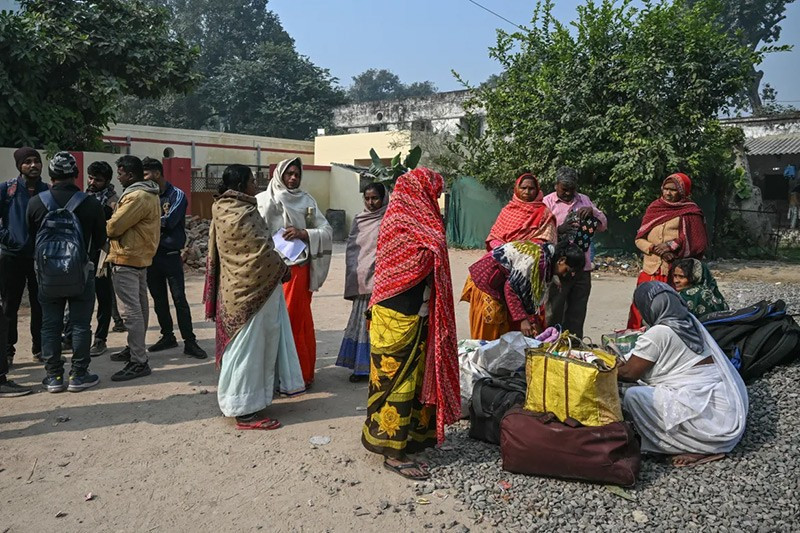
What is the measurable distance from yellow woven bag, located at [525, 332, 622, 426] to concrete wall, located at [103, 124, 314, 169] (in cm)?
1917

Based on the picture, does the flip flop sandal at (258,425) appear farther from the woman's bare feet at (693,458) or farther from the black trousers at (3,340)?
the woman's bare feet at (693,458)

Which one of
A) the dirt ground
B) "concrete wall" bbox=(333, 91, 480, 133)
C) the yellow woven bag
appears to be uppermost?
"concrete wall" bbox=(333, 91, 480, 133)

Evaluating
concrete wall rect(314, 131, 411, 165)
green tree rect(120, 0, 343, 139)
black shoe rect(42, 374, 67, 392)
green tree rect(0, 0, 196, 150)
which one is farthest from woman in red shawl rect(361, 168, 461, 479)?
green tree rect(120, 0, 343, 139)

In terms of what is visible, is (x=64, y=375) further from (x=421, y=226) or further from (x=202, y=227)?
(x=202, y=227)

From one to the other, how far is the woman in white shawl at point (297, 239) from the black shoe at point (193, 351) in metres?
1.25

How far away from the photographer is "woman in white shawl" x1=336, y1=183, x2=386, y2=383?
4996 mm

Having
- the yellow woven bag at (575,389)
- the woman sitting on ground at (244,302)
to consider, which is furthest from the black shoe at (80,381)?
the yellow woven bag at (575,389)

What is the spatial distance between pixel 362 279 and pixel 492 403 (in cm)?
162

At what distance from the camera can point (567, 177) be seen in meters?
5.58

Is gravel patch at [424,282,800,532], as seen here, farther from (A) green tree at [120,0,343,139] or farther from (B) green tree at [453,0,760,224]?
(A) green tree at [120,0,343,139]

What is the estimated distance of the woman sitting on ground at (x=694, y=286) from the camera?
488cm

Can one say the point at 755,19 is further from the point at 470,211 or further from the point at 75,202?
the point at 75,202

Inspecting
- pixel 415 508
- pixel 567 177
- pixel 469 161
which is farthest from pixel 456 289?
pixel 415 508

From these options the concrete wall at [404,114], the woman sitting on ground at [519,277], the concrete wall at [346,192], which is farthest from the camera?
the concrete wall at [404,114]
